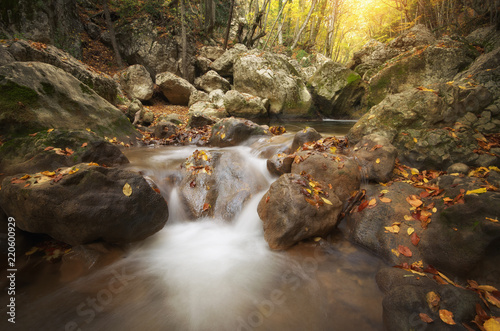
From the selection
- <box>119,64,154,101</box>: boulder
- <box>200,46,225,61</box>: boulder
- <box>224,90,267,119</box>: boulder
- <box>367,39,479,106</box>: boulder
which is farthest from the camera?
<box>200,46,225,61</box>: boulder

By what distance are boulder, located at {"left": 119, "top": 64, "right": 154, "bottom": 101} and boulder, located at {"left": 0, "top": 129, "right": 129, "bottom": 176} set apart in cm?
937

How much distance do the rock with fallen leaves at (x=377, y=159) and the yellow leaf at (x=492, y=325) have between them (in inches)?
90.2

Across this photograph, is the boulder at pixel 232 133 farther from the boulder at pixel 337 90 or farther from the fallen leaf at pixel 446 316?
the boulder at pixel 337 90

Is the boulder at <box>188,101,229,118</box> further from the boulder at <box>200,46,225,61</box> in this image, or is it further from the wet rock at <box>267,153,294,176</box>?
the boulder at <box>200,46,225,61</box>

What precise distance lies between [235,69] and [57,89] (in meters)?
11.3

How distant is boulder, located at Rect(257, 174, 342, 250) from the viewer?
2.95m

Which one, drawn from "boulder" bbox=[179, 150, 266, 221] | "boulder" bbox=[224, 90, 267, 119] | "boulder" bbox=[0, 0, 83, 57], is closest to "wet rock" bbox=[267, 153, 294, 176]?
"boulder" bbox=[179, 150, 266, 221]

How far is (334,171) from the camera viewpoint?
3660mm

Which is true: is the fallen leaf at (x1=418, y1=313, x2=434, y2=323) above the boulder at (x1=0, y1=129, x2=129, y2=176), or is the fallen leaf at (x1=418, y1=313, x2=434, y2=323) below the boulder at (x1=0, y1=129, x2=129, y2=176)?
below

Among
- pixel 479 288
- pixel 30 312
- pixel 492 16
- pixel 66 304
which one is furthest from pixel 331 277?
pixel 492 16

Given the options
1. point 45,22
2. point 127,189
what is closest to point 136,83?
point 45,22

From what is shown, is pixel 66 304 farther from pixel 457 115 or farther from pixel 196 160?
pixel 457 115

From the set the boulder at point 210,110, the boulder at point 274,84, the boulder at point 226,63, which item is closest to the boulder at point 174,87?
the boulder at point 210,110

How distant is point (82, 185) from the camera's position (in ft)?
8.67
